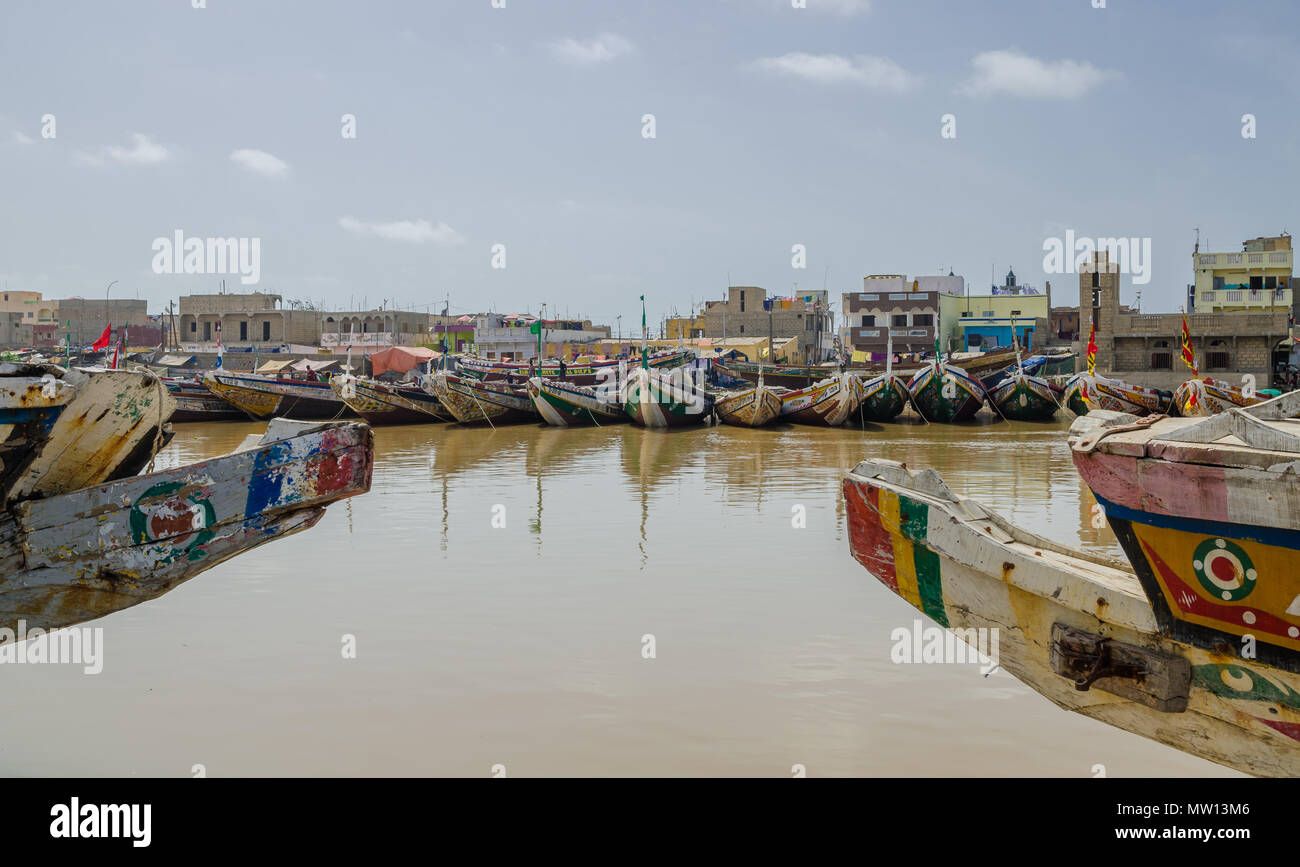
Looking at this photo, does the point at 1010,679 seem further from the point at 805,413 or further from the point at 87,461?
the point at 805,413

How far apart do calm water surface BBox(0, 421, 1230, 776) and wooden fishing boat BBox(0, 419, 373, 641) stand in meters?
0.43

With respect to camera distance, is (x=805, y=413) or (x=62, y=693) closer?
(x=62, y=693)

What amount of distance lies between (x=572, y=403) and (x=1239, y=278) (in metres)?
35.7

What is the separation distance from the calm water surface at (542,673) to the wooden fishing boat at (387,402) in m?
17.2

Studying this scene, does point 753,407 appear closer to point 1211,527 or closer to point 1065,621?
point 1065,621

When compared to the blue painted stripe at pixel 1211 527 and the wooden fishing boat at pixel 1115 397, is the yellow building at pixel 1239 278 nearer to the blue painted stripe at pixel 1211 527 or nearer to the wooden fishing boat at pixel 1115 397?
the wooden fishing boat at pixel 1115 397

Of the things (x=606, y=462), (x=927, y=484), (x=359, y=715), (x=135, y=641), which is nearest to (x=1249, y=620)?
(x=927, y=484)

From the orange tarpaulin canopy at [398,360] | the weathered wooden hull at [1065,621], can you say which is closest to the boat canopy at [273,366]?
the orange tarpaulin canopy at [398,360]

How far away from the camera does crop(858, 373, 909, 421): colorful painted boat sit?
28.3m

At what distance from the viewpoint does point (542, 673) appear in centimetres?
573

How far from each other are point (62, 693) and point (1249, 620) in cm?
546

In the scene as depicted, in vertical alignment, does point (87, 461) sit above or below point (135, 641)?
above
